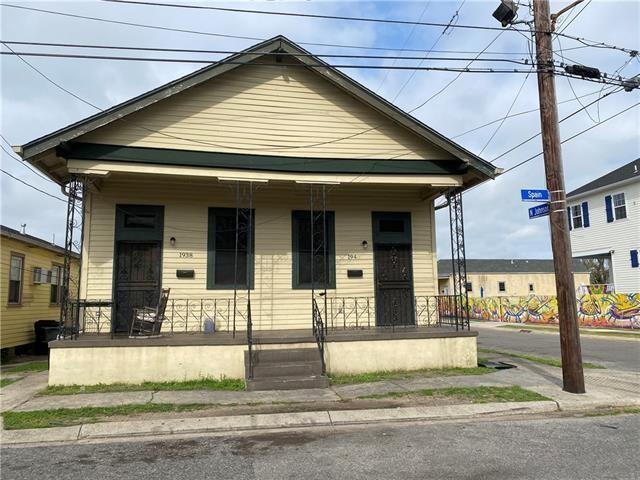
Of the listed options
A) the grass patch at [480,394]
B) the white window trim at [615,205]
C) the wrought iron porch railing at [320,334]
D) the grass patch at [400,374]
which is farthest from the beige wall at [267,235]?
the white window trim at [615,205]

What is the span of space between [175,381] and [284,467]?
525 centimetres

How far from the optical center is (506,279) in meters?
55.4

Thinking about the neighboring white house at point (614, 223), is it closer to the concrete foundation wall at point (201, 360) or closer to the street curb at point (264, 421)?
the concrete foundation wall at point (201, 360)

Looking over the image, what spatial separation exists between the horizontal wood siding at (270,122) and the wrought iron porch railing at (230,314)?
12.1 feet

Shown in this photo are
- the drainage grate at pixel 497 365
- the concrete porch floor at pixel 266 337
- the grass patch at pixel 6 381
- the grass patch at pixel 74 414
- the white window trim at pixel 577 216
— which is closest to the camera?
the grass patch at pixel 74 414

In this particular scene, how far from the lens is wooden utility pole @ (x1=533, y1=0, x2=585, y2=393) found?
896 centimetres

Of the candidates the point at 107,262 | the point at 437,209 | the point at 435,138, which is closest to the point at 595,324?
the point at 437,209

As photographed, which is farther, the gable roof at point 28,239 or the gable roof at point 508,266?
the gable roof at point 508,266

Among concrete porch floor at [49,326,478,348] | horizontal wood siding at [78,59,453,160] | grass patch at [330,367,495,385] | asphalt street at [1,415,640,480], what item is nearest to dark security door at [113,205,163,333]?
concrete porch floor at [49,326,478,348]

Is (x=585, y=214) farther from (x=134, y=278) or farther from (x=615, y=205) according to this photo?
(x=134, y=278)

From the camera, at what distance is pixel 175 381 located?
1002 cm

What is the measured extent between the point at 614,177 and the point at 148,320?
28.0 m

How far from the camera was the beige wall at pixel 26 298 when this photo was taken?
1596cm

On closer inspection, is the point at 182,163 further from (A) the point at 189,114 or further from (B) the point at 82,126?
(B) the point at 82,126
